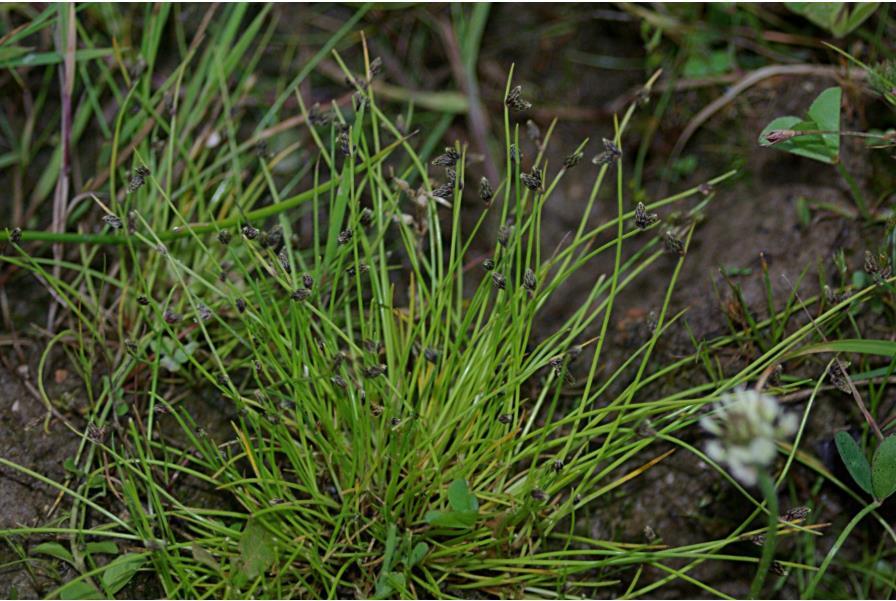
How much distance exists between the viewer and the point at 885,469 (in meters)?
1.20

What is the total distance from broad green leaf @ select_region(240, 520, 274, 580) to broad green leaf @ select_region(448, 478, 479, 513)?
0.28 metres

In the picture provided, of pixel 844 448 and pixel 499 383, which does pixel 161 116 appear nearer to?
pixel 499 383

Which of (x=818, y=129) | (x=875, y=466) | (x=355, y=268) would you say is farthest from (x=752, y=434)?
(x=818, y=129)

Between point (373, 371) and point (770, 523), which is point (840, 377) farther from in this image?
point (373, 371)

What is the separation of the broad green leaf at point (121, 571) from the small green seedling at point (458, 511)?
448mm

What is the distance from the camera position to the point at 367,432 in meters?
1.27

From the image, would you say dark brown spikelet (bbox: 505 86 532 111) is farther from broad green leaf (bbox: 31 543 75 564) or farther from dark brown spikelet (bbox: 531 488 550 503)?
broad green leaf (bbox: 31 543 75 564)

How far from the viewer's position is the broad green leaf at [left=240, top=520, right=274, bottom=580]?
3.95 feet

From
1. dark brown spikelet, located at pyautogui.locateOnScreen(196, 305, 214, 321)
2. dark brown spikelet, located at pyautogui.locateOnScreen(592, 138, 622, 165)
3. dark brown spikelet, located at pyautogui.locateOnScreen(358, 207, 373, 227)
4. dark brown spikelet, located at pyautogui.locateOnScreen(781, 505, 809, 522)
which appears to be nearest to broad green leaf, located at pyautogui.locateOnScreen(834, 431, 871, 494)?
dark brown spikelet, located at pyautogui.locateOnScreen(781, 505, 809, 522)

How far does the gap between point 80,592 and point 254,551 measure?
261mm

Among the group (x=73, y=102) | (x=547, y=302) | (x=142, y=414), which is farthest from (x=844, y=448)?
(x=73, y=102)

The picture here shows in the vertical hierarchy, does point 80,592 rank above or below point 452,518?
below

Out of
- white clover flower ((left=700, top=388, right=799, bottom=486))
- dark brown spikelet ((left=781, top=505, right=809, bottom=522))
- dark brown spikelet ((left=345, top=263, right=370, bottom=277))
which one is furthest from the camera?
dark brown spikelet ((left=345, top=263, right=370, bottom=277))

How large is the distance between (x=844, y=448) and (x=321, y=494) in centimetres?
81
